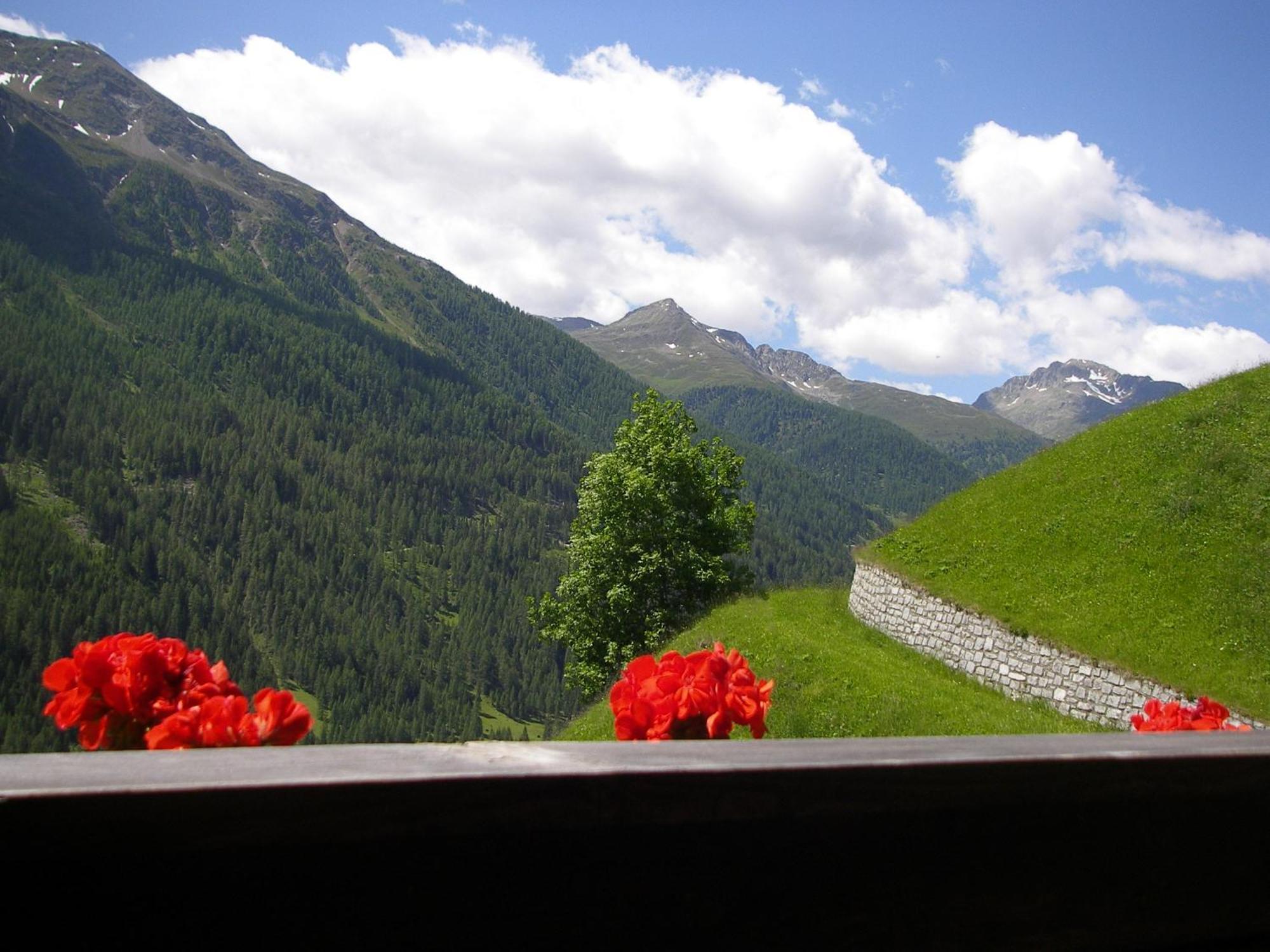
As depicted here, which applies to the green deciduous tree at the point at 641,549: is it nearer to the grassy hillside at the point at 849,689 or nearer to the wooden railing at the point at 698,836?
the grassy hillside at the point at 849,689

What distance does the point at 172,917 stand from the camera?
1589 millimetres

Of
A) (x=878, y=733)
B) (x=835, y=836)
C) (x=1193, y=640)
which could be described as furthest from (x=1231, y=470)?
(x=835, y=836)

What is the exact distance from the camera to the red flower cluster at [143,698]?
9.46 ft

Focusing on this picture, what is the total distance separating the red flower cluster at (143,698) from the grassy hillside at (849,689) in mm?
15409

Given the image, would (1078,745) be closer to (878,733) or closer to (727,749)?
(727,749)

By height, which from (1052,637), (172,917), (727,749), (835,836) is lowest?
(1052,637)

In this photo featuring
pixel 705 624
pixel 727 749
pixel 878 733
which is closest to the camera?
pixel 727 749

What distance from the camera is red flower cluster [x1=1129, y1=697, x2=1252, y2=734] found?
16.2 ft

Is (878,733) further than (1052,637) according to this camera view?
No

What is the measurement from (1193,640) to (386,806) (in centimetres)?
2379

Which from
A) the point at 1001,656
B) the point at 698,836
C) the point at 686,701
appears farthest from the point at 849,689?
the point at 698,836

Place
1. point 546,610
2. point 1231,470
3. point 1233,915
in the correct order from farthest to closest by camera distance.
A: point 546,610 → point 1231,470 → point 1233,915

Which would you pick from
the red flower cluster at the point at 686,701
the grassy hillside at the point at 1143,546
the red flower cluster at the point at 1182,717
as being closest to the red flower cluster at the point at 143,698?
the red flower cluster at the point at 686,701

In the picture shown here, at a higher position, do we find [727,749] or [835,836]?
[727,749]
